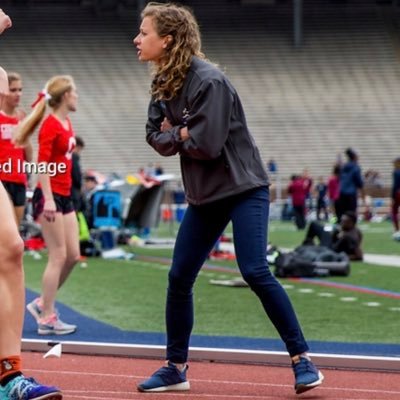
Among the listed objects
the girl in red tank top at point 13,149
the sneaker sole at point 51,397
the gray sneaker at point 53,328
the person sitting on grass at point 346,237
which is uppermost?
the girl in red tank top at point 13,149

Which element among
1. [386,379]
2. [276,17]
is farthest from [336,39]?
[386,379]

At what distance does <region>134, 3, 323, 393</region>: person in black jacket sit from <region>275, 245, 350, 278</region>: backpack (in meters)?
8.59

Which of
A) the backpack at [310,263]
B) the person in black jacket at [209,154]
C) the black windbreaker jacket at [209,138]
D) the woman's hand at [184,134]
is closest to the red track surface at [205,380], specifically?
the person in black jacket at [209,154]

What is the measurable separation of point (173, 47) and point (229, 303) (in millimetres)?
5650

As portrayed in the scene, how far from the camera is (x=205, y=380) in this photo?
6723 millimetres

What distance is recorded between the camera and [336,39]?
50750mm

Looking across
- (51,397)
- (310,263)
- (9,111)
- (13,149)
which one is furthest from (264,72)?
(51,397)

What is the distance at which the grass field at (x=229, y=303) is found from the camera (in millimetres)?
9469

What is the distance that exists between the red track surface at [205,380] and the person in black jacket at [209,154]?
0.20 meters

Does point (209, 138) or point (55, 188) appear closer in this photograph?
point (209, 138)

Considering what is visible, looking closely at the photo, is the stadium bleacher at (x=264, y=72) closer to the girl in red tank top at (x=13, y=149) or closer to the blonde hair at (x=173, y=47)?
the girl in red tank top at (x=13, y=149)

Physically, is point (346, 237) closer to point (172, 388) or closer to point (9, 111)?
point (9, 111)

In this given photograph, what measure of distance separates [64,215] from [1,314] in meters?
3.88

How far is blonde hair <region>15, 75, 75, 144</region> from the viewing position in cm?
907
